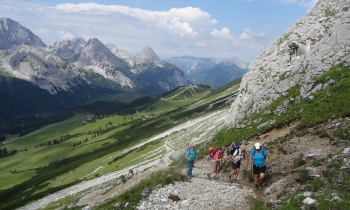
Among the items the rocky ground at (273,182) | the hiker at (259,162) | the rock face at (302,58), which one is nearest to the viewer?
the rocky ground at (273,182)

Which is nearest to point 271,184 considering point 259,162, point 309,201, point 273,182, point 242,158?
point 273,182

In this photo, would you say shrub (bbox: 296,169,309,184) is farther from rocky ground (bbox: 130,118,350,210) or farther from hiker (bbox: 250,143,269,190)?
hiker (bbox: 250,143,269,190)

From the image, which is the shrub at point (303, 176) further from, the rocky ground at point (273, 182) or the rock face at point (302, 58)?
the rock face at point (302, 58)

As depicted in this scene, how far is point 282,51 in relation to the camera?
65000 millimetres

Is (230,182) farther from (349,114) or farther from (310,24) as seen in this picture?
(310,24)

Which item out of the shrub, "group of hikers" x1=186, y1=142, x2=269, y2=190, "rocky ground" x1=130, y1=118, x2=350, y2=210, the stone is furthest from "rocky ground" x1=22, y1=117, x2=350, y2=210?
the stone

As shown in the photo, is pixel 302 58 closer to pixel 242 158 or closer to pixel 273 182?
pixel 242 158

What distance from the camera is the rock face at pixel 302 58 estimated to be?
152 feet

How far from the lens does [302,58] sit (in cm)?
5338

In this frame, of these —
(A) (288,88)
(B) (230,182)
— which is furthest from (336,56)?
(B) (230,182)

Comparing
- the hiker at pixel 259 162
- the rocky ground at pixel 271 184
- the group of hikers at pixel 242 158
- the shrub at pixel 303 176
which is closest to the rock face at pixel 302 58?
the rocky ground at pixel 271 184

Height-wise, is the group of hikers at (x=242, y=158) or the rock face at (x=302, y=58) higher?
the rock face at (x=302, y=58)

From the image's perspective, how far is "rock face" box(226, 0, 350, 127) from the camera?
152ft

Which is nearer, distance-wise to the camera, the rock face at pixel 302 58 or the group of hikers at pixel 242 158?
the group of hikers at pixel 242 158
